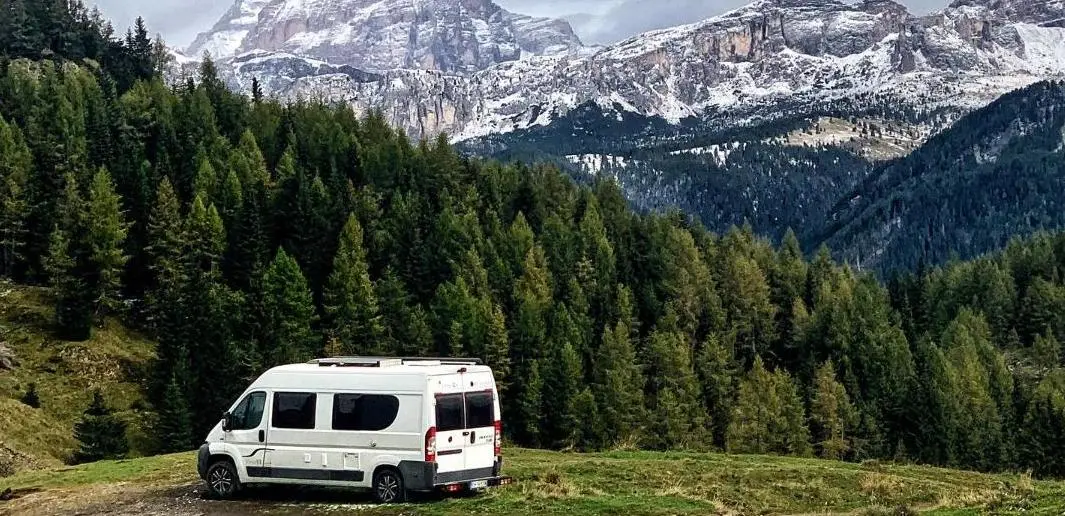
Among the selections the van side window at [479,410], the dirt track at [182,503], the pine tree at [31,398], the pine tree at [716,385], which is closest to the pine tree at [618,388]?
the pine tree at [716,385]

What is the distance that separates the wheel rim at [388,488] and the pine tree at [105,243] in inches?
3135

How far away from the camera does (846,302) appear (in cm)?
13825

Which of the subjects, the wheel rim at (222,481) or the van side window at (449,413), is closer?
the van side window at (449,413)

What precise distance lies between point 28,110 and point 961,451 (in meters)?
138

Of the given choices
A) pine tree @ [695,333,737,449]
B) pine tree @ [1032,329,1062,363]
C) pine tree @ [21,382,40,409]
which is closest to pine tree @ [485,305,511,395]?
pine tree @ [695,333,737,449]

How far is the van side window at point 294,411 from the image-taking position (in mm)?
30406

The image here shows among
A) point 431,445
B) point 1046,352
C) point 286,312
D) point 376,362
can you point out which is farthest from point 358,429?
point 1046,352

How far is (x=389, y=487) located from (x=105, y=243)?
85.2 meters

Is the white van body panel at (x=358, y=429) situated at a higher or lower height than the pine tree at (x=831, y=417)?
higher

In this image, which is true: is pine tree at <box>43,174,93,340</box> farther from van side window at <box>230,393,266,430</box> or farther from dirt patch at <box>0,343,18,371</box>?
van side window at <box>230,393,266,430</box>

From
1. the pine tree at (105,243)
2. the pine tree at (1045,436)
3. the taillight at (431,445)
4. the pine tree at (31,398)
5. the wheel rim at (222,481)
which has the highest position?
the pine tree at (105,243)

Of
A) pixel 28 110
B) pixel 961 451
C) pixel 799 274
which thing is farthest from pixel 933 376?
pixel 28 110

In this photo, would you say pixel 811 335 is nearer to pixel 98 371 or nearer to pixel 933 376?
pixel 933 376

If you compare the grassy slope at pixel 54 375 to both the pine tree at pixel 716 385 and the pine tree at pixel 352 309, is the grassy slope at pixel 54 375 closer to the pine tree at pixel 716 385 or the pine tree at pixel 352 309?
the pine tree at pixel 352 309
